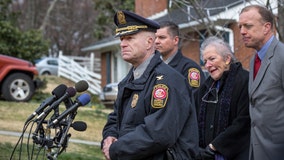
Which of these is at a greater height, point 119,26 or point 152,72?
point 119,26

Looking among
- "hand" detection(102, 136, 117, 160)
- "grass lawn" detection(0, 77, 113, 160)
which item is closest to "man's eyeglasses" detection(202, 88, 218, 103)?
"hand" detection(102, 136, 117, 160)

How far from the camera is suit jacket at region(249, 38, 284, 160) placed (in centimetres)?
431

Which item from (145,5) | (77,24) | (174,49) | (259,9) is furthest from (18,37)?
(77,24)

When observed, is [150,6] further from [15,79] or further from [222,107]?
[222,107]

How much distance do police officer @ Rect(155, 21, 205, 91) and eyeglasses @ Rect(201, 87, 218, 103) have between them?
544 mm

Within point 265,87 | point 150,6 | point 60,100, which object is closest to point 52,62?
point 150,6

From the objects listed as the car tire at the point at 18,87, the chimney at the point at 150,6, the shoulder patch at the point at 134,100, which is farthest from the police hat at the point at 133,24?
the chimney at the point at 150,6

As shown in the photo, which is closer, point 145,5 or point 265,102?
point 265,102

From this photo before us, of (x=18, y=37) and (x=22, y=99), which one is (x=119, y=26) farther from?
(x=18, y=37)

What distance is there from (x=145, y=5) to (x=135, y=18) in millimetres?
19023

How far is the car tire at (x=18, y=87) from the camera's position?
1471 centimetres

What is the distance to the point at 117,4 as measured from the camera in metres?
27.3

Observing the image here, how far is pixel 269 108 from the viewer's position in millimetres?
4332

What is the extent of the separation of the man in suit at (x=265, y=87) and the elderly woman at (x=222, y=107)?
345 millimetres
